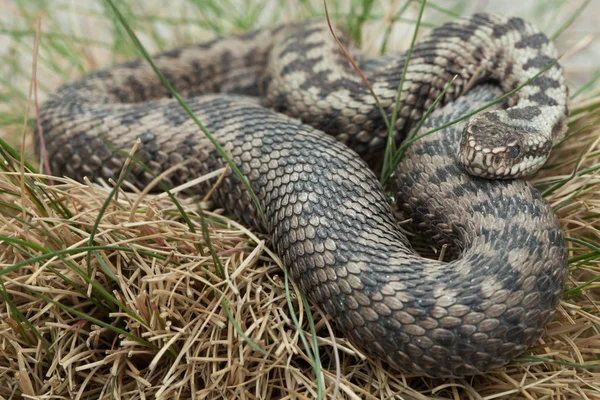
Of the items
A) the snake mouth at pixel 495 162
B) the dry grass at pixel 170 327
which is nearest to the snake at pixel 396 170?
the snake mouth at pixel 495 162

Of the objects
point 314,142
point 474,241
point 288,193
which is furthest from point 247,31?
point 474,241

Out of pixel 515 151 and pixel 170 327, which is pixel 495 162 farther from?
pixel 170 327

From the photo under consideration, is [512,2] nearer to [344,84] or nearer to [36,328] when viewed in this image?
[344,84]

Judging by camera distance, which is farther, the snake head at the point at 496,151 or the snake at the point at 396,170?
the snake head at the point at 496,151

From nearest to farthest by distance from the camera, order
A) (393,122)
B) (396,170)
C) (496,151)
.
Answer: (496,151), (393,122), (396,170)

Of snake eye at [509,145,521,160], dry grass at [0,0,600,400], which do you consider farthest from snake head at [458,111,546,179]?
dry grass at [0,0,600,400]

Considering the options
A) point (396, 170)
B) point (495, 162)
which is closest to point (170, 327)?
point (396, 170)

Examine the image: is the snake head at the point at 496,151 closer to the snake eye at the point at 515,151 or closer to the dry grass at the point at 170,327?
the snake eye at the point at 515,151

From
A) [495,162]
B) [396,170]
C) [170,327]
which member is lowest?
[170,327]
